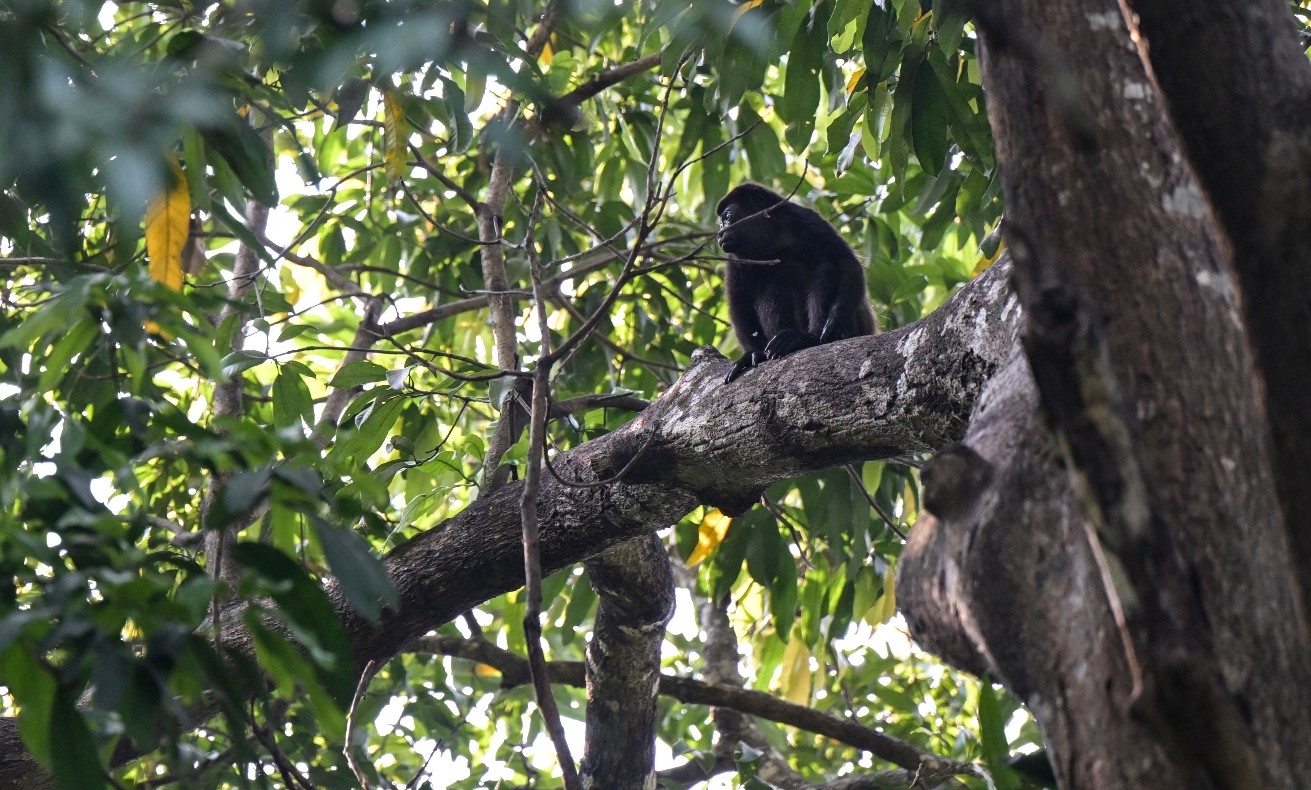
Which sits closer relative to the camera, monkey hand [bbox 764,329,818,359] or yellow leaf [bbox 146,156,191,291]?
yellow leaf [bbox 146,156,191,291]

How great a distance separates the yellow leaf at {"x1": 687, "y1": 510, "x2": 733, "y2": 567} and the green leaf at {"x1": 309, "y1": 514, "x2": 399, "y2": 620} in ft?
9.45

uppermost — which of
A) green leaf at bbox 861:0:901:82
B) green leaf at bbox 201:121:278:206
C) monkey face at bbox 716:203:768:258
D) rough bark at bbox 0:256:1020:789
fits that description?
monkey face at bbox 716:203:768:258

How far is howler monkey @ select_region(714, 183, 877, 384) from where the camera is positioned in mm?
4613

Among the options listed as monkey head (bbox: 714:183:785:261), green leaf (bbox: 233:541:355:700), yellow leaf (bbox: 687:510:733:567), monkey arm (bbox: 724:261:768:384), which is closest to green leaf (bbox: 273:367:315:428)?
yellow leaf (bbox: 687:510:733:567)

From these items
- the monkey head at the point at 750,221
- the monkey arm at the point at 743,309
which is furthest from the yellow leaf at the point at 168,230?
the monkey head at the point at 750,221

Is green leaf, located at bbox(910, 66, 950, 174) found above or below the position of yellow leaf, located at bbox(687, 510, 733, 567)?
above

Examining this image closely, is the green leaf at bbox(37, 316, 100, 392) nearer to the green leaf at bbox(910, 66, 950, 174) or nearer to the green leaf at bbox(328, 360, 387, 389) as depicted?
the green leaf at bbox(328, 360, 387, 389)

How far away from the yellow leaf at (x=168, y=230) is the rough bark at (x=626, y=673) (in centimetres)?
158

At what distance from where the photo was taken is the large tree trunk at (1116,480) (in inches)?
40.2

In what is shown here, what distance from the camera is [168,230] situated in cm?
233

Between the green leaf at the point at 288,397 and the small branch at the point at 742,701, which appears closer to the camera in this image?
the green leaf at the point at 288,397

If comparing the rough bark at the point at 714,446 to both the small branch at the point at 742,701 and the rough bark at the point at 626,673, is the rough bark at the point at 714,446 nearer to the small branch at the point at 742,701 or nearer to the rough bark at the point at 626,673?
the rough bark at the point at 626,673

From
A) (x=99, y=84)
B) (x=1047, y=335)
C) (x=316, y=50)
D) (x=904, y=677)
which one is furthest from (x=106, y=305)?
(x=904, y=677)

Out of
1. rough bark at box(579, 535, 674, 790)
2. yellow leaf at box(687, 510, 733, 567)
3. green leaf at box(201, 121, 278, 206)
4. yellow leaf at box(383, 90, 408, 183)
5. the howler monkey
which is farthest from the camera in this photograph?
the howler monkey
